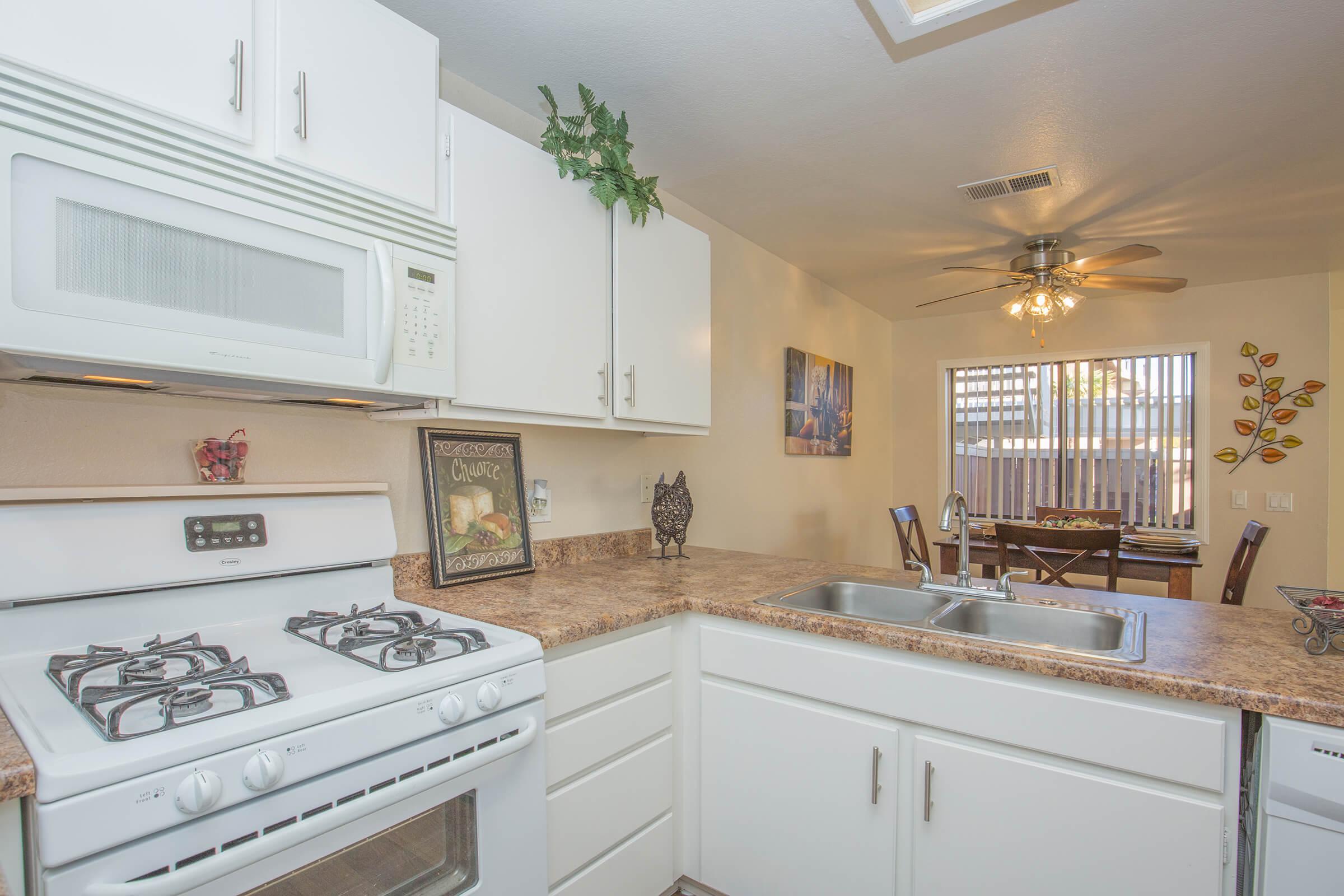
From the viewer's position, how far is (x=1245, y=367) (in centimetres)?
415

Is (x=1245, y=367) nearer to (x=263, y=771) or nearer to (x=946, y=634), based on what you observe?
(x=946, y=634)

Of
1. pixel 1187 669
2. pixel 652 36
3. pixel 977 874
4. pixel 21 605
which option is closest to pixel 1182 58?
pixel 652 36

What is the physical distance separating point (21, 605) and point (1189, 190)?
3870 millimetres

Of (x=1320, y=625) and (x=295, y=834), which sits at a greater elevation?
(x=1320, y=625)

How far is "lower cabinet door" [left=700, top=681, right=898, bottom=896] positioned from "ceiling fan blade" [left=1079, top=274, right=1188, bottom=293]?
290 centimetres

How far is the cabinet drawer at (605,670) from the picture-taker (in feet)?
4.74

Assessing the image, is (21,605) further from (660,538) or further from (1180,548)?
(1180,548)

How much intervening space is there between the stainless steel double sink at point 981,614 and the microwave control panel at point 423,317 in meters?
1.02

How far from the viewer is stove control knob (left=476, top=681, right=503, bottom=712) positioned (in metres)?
1.18

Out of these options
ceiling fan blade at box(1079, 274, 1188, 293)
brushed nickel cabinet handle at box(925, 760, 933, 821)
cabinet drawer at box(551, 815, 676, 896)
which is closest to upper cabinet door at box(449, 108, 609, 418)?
cabinet drawer at box(551, 815, 676, 896)

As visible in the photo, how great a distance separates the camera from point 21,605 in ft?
Result: 3.79

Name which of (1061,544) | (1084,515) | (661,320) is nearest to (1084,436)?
(1084,515)

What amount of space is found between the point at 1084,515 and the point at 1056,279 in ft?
5.90

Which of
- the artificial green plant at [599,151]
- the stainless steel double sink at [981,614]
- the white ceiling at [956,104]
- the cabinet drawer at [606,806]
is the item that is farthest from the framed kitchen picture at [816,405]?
the cabinet drawer at [606,806]
